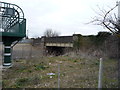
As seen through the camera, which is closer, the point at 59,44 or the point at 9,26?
the point at 9,26

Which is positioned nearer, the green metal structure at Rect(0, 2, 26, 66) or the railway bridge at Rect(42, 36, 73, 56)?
the green metal structure at Rect(0, 2, 26, 66)

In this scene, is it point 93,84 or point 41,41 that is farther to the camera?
point 41,41

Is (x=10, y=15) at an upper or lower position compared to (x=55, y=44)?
upper

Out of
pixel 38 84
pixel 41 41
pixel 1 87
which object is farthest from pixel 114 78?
pixel 41 41

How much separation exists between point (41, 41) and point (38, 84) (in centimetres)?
3433

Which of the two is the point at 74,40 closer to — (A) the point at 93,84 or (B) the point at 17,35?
(B) the point at 17,35

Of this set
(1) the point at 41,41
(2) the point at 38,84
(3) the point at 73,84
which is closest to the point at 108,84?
(3) the point at 73,84

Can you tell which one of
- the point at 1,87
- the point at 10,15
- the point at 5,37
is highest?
the point at 10,15

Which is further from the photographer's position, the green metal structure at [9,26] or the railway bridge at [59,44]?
the railway bridge at [59,44]

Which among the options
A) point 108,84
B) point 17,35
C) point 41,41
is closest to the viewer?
point 108,84

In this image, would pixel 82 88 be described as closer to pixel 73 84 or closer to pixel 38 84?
pixel 73 84

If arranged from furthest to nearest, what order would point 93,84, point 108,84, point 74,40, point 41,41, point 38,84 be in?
point 41,41
point 74,40
point 38,84
point 93,84
point 108,84

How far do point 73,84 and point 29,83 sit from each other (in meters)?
1.84

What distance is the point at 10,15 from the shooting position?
37.9ft
